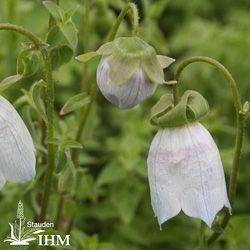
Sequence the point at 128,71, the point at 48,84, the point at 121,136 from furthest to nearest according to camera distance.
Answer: the point at 121,136, the point at 48,84, the point at 128,71

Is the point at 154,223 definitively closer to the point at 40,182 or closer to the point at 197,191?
the point at 40,182

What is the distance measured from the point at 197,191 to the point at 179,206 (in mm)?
68

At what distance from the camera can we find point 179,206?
2.12 meters

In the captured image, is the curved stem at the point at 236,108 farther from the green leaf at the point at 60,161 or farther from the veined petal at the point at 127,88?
the green leaf at the point at 60,161

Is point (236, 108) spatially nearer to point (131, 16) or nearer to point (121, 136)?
point (131, 16)

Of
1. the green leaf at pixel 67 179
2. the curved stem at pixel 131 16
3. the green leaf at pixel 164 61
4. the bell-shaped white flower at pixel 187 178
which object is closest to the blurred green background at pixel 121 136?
the green leaf at pixel 67 179

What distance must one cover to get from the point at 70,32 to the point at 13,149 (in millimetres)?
478

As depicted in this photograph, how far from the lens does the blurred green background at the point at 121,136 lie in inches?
115

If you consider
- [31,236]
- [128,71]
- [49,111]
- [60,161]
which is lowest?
[31,236]

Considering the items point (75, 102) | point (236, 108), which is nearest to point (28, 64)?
point (75, 102)

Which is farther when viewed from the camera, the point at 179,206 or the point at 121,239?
the point at 121,239

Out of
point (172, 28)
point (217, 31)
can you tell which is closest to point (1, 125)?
point (217, 31)

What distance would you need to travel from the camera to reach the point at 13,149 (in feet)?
6.87

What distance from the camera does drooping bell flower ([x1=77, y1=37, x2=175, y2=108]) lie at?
6.77 ft
